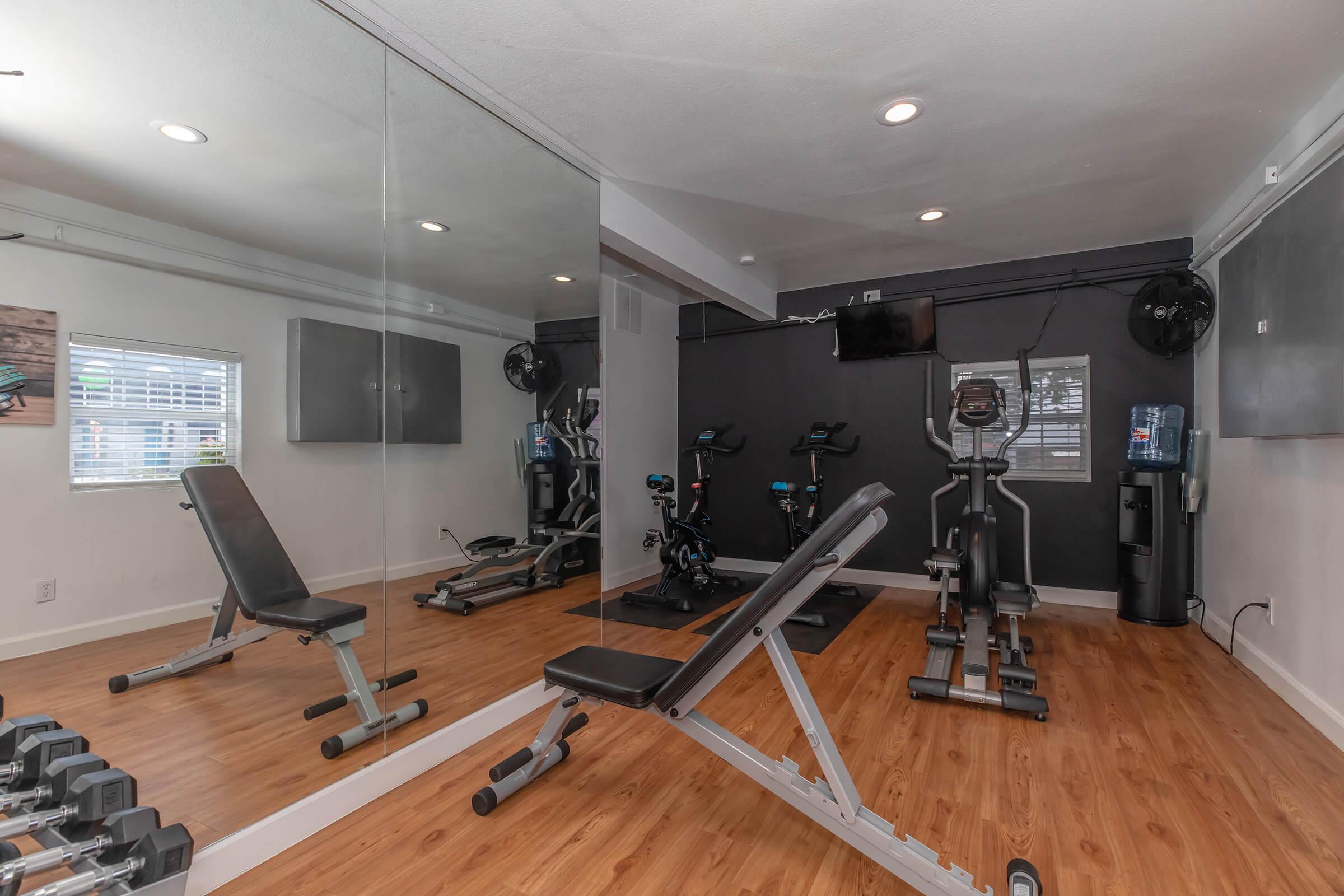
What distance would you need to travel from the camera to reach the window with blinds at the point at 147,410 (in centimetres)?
146

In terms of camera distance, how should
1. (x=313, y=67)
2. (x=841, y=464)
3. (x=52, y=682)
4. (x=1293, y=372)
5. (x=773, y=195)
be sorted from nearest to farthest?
(x=52, y=682), (x=313, y=67), (x=1293, y=372), (x=773, y=195), (x=841, y=464)

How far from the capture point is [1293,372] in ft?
8.68

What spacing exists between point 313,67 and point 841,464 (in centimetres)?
452

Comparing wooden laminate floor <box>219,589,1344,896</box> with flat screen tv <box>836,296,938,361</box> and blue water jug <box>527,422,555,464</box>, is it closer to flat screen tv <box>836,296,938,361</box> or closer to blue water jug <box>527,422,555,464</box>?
blue water jug <box>527,422,555,464</box>

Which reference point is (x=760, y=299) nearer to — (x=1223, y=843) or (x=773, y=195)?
(x=773, y=195)

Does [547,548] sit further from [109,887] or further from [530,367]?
[109,887]

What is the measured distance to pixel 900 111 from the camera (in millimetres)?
2604

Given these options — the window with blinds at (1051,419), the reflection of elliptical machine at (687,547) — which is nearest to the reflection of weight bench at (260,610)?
the reflection of elliptical machine at (687,547)

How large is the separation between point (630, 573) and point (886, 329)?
2.99 metres

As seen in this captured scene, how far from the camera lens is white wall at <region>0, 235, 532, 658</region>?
1385 millimetres

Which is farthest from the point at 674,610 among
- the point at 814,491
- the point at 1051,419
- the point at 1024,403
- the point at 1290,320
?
the point at 1290,320

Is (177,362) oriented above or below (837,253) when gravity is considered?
below

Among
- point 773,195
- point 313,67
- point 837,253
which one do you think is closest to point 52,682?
point 313,67

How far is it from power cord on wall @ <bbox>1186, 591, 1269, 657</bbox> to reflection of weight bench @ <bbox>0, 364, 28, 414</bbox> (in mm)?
4786
